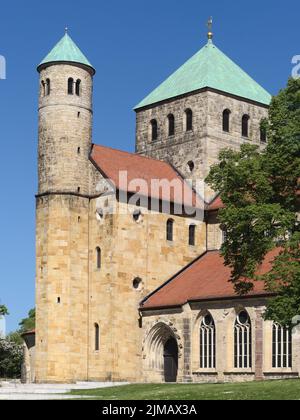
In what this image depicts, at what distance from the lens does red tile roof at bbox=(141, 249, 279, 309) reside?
57.4 metres

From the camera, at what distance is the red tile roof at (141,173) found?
6284 centimetres

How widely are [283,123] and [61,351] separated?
2185cm

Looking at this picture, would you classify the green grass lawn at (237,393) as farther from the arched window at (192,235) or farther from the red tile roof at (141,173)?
the arched window at (192,235)

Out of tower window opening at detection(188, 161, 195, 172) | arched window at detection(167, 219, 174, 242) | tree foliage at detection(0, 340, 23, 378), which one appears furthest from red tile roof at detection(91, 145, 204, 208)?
tree foliage at detection(0, 340, 23, 378)

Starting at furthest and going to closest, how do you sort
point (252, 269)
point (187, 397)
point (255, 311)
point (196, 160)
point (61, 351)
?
point (196, 160)
point (61, 351)
point (255, 311)
point (252, 269)
point (187, 397)

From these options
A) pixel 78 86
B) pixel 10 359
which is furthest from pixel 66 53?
pixel 10 359

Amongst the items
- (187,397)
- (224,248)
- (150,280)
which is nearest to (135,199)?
(150,280)

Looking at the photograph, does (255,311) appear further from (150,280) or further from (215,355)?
(150,280)

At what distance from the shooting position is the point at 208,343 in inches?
2281

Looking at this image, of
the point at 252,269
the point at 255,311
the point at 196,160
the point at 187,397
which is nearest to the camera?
the point at 187,397

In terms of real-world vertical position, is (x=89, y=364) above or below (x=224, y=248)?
below

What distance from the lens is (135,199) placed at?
62344 mm

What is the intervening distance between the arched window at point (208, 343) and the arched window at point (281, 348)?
167 inches

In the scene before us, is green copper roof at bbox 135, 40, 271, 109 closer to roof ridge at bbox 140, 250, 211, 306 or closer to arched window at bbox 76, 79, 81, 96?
arched window at bbox 76, 79, 81, 96
